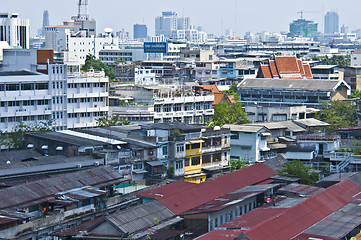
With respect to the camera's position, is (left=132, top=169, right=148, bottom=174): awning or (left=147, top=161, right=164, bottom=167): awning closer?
(left=132, top=169, right=148, bottom=174): awning

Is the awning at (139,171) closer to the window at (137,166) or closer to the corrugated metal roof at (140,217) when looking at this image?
the window at (137,166)

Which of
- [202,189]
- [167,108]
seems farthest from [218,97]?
[202,189]

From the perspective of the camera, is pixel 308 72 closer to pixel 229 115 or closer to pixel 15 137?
pixel 229 115

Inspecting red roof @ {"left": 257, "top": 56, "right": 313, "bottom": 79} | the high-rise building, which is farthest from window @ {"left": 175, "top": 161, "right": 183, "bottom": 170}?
the high-rise building

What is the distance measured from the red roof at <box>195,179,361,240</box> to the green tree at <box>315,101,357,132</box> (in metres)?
22.8

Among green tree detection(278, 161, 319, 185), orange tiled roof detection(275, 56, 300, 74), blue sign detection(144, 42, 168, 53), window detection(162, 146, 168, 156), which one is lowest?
green tree detection(278, 161, 319, 185)

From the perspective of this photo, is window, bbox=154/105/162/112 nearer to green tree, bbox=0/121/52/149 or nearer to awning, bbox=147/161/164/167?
green tree, bbox=0/121/52/149

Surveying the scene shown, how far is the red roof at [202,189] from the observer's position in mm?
32094

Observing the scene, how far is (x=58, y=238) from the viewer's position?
28.7 metres

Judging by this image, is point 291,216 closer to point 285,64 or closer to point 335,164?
point 335,164

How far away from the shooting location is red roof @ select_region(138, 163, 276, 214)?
3209cm

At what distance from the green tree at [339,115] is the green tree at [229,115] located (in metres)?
6.25

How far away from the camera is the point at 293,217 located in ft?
96.3

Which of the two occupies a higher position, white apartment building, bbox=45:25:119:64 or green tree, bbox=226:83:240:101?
white apartment building, bbox=45:25:119:64
